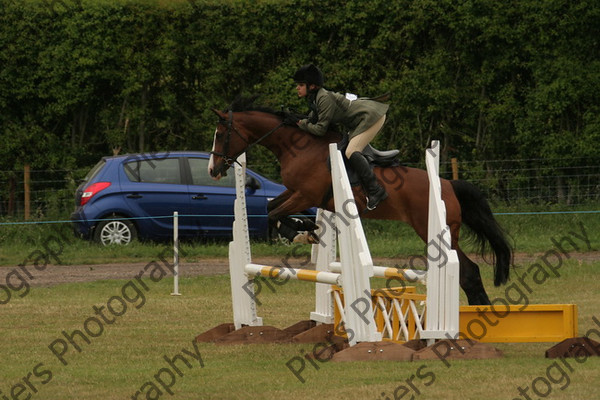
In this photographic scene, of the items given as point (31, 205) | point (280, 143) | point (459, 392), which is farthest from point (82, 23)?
point (459, 392)

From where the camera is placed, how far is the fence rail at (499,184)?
676 inches

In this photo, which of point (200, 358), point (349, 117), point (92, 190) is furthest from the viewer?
point (92, 190)

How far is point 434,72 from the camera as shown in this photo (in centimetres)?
1762

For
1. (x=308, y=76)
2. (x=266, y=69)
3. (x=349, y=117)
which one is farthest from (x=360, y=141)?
(x=266, y=69)

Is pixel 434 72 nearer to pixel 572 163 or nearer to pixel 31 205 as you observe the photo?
pixel 572 163

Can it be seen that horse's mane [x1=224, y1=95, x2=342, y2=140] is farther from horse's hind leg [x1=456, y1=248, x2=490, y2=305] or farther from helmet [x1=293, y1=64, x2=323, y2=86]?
horse's hind leg [x1=456, y1=248, x2=490, y2=305]

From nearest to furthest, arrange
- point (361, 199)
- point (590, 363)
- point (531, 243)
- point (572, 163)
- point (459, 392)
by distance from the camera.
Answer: point (459, 392) → point (590, 363) → point (361, 199) → point (531, 243) → point (572, 163)

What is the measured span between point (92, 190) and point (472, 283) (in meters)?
8.15

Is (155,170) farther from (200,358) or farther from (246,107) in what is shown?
(200,358)

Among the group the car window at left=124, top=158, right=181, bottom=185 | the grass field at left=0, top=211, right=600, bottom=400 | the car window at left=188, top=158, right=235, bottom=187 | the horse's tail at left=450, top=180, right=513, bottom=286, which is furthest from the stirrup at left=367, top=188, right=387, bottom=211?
the car window at left=124, top=158, right=181, bottom=185

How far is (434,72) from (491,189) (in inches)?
83.6

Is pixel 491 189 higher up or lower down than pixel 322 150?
lower down

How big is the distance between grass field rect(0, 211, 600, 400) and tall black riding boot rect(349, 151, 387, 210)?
145 centimetres

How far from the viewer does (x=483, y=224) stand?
9461mm
